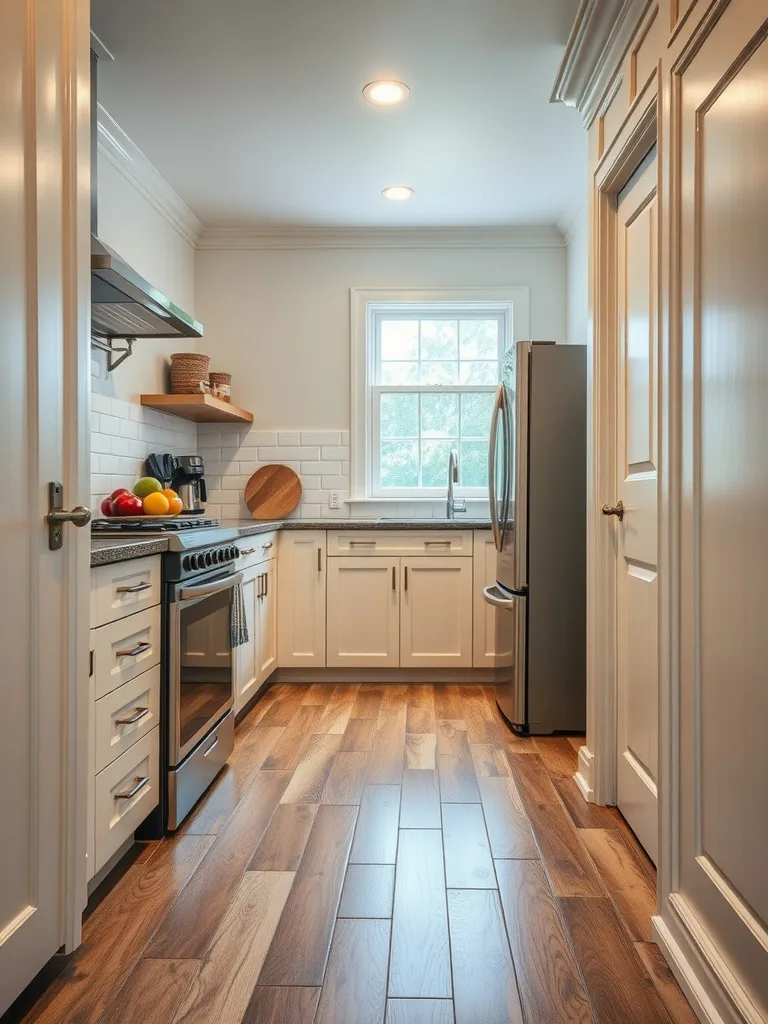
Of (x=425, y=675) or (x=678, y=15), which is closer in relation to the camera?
(x=678, y=15)

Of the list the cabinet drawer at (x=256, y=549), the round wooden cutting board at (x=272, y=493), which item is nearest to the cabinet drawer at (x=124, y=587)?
the cabinet drawer at (x=256, y=549)

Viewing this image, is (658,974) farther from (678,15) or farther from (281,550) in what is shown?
(281,550)

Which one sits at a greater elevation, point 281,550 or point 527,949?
point 281,550

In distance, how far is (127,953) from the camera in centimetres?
162

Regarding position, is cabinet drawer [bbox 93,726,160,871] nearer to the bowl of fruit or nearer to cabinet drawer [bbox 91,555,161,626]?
cabinet drawer [bbox 91,555,161,626]

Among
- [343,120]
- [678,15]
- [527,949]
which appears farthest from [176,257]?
[527,949]

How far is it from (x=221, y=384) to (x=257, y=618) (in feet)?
4.72

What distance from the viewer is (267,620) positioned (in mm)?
3801

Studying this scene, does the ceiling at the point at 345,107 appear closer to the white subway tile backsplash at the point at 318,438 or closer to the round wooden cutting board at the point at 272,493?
the white subway tile backsplash at the point at 318,438

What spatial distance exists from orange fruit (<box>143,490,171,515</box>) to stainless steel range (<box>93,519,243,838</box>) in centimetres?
18

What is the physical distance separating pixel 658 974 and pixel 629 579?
106 cm

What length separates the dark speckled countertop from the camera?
1816 millimetres

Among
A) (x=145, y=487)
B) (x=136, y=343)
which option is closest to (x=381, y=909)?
(x=145, y=487)

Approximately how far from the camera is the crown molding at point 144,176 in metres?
3.16
